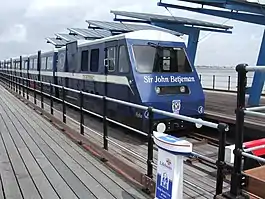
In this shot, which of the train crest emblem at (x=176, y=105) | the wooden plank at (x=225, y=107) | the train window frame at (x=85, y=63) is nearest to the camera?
the train crest emblem at (x=176, y=105)

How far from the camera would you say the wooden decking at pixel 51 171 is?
384 centimetres

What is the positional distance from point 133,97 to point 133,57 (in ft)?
3.30

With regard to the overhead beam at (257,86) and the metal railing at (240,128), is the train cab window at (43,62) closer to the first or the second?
the overhead beam at (257,86)

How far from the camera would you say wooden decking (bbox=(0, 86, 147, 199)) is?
384 cm

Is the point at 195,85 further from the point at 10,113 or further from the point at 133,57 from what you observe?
the point at 10,113

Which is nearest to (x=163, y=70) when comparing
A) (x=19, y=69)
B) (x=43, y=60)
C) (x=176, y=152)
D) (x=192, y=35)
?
(x=176, y=152)

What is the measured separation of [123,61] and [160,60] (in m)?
0.92

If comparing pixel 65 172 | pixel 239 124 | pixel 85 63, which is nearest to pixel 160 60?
pixel 85 63

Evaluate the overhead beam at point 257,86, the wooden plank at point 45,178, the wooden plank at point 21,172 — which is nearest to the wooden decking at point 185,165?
the wooden plank at point 45,178

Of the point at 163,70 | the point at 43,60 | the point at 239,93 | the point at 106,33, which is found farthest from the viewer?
the point at 106,33

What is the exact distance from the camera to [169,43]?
871 centimetres

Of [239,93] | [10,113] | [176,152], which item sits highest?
[239,93]

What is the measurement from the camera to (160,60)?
8547mm

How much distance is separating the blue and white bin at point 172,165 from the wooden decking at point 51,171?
0.70 m
